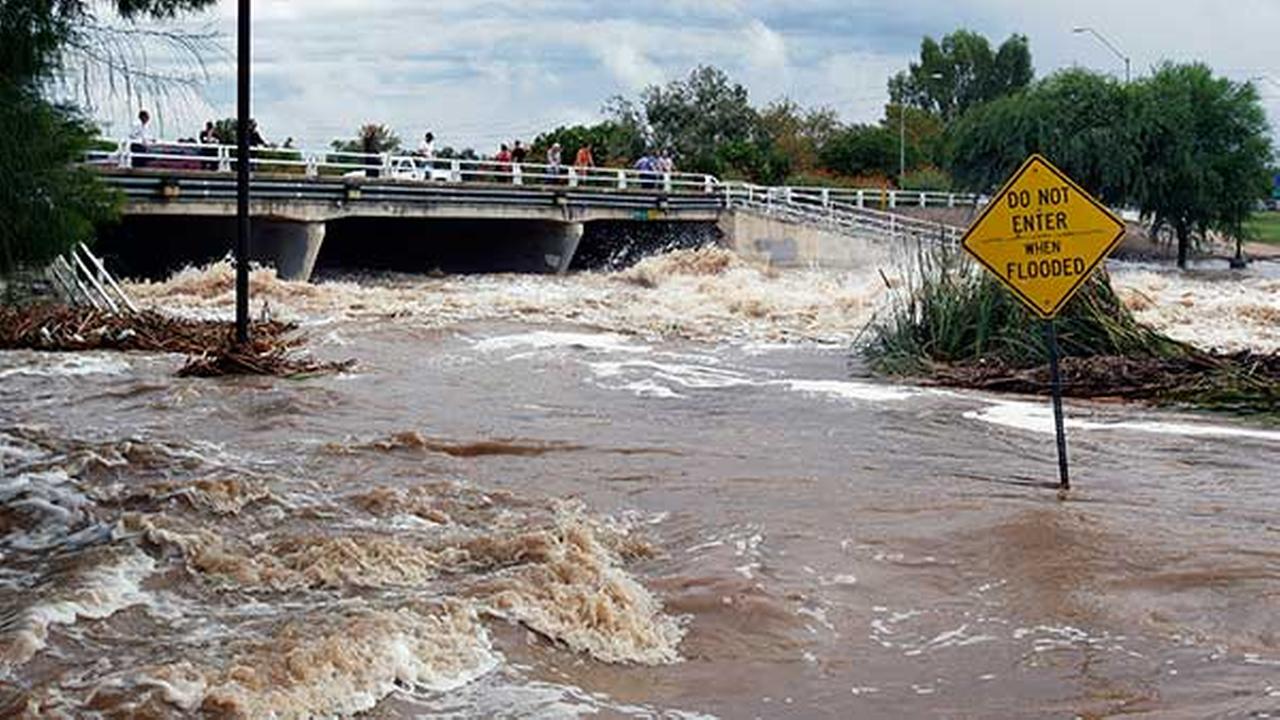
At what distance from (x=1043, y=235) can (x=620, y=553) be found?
3798 millimetres

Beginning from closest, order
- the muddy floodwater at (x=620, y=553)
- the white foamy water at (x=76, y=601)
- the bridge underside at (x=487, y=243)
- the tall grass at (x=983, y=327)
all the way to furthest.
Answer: the muddy floodwater at (x=620, y=553), the white foamy water at (x=76, y=601), the tall grass at (x=983, y=327), the bridge underside at (x=487, y=243)

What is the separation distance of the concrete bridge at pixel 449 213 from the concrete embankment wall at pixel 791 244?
57 millimetres

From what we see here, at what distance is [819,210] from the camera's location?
45344mm

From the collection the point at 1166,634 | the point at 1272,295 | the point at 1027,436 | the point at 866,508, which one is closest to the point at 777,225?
the point at 1272,295

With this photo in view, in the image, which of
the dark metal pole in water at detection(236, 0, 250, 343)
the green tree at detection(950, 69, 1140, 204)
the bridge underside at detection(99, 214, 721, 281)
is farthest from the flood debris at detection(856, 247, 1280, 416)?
the green tree at detection(950, 69, 1140, 204)

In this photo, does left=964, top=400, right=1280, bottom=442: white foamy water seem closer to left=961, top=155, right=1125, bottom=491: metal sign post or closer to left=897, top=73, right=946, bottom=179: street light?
left=961, top=155, right=1125, bottom=491: metal sign post

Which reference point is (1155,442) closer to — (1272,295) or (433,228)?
(1272,295)

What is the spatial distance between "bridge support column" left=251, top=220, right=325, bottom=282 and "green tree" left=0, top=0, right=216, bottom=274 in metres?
25.7

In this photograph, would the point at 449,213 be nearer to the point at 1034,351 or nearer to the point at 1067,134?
the point at 1067,134

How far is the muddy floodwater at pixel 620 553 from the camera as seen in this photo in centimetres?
650

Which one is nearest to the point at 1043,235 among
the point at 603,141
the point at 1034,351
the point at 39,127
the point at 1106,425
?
the point at 1106,425

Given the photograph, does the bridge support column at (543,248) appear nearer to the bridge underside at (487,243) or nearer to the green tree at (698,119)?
the bridge underside at (487,243)

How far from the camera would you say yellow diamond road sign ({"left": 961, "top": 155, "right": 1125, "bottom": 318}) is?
10477mm

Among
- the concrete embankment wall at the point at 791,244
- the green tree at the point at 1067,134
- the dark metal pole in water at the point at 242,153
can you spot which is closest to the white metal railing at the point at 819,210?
the concrete embankment wall at the point at 791,244
